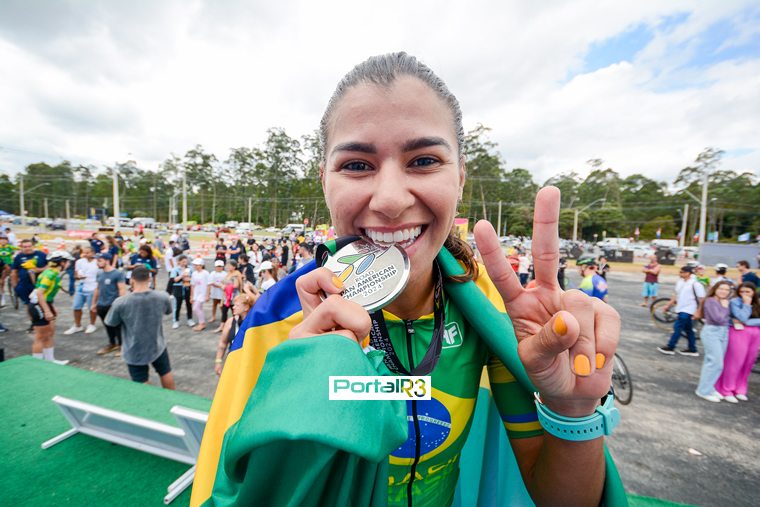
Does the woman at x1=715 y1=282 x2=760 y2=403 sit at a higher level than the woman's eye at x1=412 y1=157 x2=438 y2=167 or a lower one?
lower

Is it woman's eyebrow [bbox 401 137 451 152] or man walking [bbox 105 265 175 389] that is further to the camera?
man walking [bbox 105 265 175 389]

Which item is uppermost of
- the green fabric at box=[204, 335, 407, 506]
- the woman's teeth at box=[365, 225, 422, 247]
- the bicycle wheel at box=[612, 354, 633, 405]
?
the woman's teeth at box=[365, 225, 422, 247]

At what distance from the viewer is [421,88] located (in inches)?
48.0

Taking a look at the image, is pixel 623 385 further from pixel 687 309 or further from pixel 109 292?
pixel 109 292

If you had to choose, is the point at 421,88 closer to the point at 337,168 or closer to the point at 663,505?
the point at 337,168

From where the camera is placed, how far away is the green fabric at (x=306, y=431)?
24.5 inches

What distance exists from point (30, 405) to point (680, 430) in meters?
8.67

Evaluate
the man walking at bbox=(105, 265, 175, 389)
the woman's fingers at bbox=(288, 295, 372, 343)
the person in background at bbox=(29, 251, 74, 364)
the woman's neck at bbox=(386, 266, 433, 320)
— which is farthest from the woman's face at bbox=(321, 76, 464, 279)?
the person in background at bbox=(29, 251, 74, 364)

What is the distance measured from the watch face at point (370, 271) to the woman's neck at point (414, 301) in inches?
11.1

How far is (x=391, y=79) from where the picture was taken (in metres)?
1.20

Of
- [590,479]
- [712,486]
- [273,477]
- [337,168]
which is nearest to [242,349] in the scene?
[273,477]

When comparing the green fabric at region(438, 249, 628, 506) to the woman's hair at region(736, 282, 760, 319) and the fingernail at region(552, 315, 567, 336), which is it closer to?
the fingernail at region(552, 315, 567, 336)

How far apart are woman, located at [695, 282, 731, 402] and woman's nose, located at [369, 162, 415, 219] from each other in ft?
24.6

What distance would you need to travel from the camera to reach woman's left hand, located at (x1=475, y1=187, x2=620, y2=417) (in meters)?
0.99
